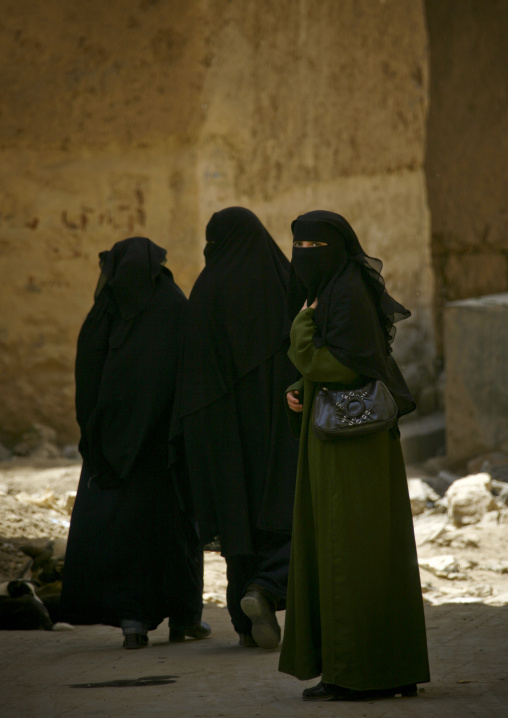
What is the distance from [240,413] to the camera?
12.6 feet

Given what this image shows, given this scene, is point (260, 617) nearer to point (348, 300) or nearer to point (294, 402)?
point (294, 402)

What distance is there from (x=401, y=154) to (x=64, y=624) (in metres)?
4.44

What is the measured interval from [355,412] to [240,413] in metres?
1.03

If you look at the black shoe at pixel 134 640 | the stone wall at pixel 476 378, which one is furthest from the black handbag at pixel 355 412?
the stone wall at pixel 476 378

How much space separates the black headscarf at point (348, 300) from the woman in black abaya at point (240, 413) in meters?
0.73

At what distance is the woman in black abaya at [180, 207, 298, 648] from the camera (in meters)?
3.72

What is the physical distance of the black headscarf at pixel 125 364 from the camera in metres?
3.97

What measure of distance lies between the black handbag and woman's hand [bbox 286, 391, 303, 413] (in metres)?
0.22

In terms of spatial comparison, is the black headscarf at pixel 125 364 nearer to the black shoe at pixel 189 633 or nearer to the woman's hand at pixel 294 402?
the black shoe at pixel 189 633

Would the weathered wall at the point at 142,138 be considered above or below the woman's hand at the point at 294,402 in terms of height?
above

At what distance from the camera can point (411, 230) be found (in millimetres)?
7801

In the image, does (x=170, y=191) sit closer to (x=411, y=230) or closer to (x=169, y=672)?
(x=411, y=230)

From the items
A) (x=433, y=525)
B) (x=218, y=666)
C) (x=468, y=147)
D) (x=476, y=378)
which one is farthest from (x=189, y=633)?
(x=468, y=147)

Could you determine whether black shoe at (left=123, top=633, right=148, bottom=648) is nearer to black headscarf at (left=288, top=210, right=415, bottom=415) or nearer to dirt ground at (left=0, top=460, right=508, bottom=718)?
dirt ground at (left=0, top=460, right=508, bottom=718)
